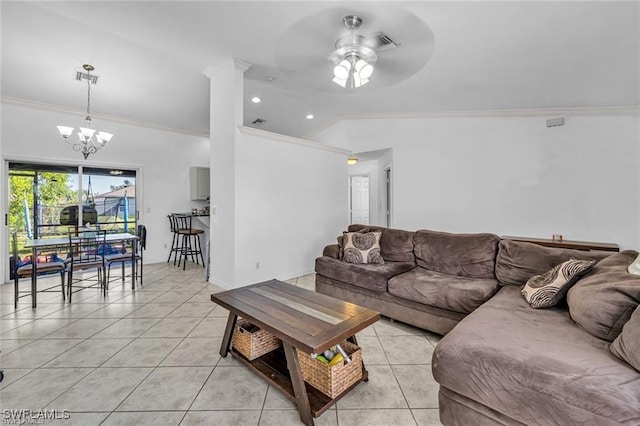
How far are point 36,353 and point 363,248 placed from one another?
3.19 meters

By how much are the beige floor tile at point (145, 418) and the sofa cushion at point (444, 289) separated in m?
2.03

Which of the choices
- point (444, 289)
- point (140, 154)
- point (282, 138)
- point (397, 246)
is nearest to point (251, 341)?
point (444, 289)

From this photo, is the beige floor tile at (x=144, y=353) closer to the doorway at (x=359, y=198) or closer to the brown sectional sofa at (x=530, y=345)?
the brown sectional sofa at (x=530, y=345)

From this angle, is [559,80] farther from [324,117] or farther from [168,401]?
[168,401]

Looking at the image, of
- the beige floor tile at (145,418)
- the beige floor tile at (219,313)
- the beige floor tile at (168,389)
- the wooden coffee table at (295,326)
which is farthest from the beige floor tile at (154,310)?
the beige floor tile at (145,418)

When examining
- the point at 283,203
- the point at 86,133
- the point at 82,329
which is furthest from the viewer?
the point at 283,203

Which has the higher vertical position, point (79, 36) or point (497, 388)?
point (79, 36)

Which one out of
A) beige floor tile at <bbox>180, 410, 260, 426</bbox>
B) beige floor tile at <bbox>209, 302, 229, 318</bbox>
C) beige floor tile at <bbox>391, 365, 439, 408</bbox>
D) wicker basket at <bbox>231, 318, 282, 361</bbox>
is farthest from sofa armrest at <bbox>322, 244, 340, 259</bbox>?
beige floor tile at <bbox>180, 410, 260, 426</bbox>

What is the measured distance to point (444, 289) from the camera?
2498mm

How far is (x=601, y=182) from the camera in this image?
3801 millimetres

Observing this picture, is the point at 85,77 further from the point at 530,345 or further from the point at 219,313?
the point at 530,345

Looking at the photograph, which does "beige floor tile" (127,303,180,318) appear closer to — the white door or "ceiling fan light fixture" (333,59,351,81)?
"ceiling fan light fixture" (333,59,351,81)

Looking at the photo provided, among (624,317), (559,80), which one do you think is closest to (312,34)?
(559,80)

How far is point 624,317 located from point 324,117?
5.35 meters
